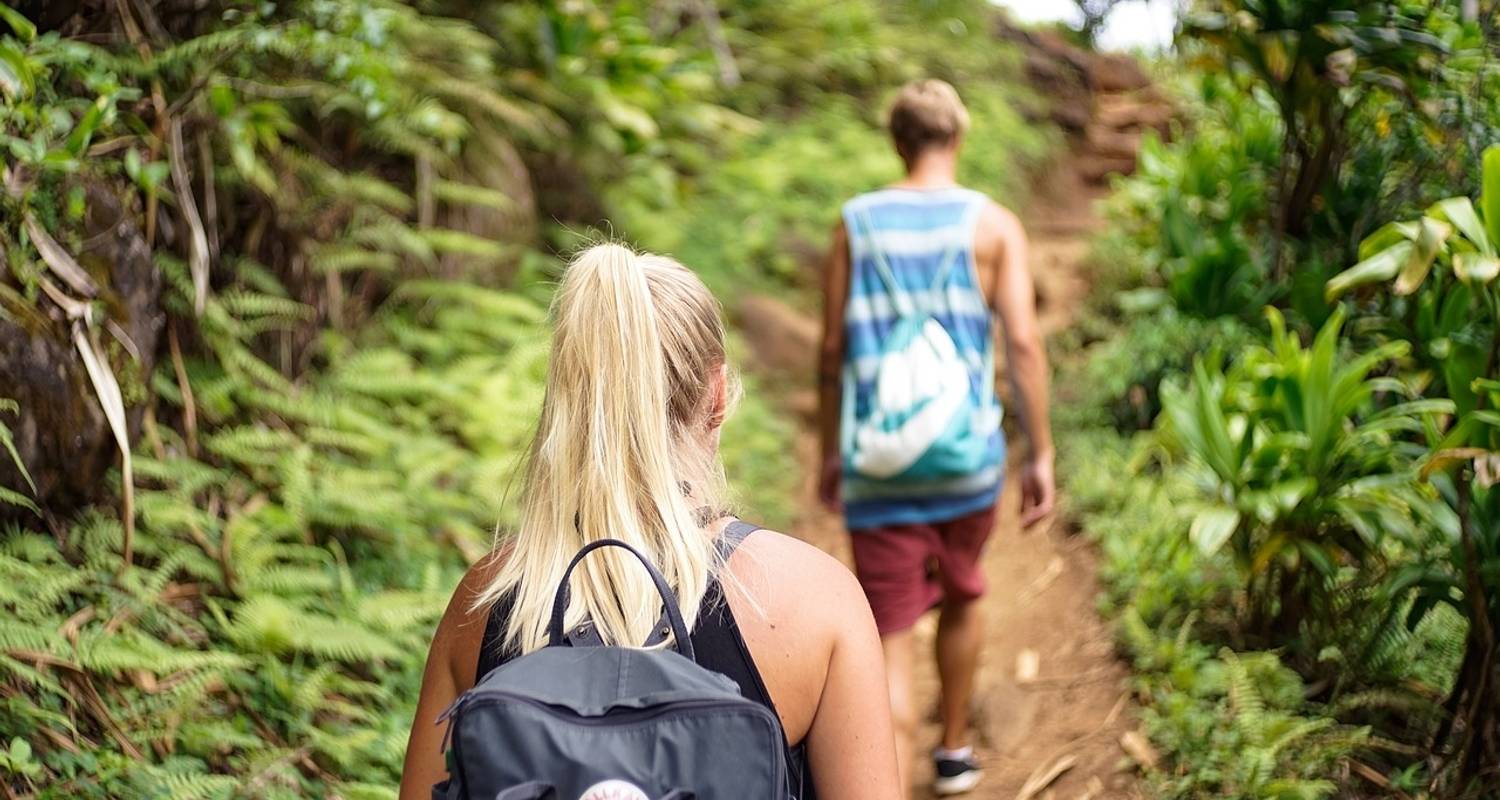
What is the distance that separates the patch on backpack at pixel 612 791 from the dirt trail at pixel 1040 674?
2753mm

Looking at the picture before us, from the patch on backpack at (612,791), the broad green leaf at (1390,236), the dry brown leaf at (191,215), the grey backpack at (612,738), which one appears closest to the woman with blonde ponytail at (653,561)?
the grey backpack at (612,738)

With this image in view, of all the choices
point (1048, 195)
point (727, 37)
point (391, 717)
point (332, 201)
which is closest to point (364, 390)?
point (332, 201)

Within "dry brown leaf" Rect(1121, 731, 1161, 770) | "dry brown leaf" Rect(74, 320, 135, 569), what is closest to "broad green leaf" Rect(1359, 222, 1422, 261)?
"dry brown leaf" Rect(1121, 731, 1161, 770)

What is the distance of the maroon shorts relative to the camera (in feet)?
11.8

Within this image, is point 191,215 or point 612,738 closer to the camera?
point 612,738

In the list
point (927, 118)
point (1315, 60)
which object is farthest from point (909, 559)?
point (1315, 60)

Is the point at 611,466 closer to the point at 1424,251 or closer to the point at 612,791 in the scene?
the point at 612,791

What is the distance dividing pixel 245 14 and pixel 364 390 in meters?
1.62

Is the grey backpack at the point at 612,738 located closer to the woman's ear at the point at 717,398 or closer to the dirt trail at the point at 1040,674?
the woman's ear at the point at 717,398

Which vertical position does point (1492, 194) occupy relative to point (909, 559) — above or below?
above

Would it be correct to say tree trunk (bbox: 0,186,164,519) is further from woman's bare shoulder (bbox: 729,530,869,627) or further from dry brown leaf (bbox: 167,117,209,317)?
woman's bare shoulder (bbox: 729,530,869,627)

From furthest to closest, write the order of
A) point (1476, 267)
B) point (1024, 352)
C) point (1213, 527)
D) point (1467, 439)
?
point (1213, 527), point (1024, 352), point (1467, 439), point (1476, 267)

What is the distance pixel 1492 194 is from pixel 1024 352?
4.38 ft

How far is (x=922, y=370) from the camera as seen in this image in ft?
11.4
